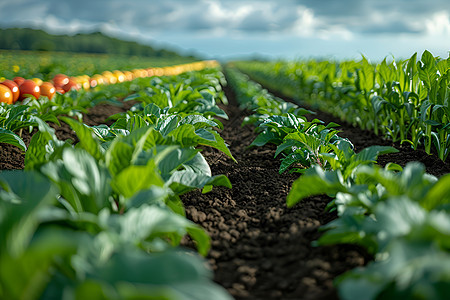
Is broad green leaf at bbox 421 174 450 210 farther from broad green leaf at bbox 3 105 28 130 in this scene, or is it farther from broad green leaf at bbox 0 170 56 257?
broad green leaf at bbox 3 105 28 130

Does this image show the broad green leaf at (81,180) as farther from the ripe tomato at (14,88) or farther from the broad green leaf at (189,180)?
the ripe tomato at (14,88)

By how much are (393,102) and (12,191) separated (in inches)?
158

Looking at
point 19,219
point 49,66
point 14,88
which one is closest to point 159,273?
point 19,219

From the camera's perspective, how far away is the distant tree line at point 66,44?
50.7 m

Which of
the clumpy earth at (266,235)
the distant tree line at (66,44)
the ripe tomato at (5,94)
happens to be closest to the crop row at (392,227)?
the clumpy earth at (266,235)

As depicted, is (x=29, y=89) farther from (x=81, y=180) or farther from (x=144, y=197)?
(x=144, y=197)

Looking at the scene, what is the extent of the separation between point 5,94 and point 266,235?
5189mm

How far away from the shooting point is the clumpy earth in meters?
1.75

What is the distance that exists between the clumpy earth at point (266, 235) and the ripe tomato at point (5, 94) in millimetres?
2137

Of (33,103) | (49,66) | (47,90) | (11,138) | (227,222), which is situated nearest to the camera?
(227,222)

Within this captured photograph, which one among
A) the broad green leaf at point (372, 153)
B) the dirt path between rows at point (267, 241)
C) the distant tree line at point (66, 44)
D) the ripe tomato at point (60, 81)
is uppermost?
the distant tree line at point (66, 44)

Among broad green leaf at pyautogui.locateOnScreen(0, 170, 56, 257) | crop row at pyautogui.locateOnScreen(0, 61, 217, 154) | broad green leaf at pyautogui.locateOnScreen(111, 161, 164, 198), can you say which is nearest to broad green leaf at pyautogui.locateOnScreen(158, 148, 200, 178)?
broad green leaf at pyautogui.locateOnScreen(111, 161, 164, 198)

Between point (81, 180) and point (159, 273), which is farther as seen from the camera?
point (81, 180)

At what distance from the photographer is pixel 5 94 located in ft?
18.3
